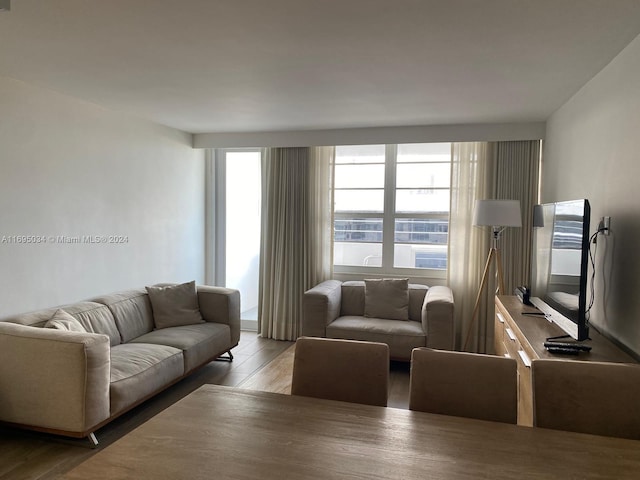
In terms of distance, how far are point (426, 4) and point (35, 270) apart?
323cm

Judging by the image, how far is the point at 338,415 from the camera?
1.64m

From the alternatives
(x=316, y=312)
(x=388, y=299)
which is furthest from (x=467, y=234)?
(x=316, y=312)

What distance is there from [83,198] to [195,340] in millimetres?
1527

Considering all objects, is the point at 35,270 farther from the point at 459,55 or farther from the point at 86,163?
the point at 459,55

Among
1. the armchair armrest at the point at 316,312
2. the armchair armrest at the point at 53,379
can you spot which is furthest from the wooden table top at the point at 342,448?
the armchair armrest at the point at 316,312

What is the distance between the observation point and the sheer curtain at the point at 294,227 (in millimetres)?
5387

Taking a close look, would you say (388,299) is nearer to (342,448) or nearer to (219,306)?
(219,306)

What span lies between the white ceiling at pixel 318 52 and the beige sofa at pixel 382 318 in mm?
1785

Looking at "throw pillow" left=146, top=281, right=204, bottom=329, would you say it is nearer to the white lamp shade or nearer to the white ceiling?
Answer: the white ceiling

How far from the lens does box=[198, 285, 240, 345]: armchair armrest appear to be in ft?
14.8

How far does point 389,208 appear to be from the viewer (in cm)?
534

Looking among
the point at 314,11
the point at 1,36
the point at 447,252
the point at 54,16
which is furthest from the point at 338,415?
the point at 447,252

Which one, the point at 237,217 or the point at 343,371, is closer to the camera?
the point at 343,371

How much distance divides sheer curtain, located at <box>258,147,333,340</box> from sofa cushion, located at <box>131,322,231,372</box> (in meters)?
1.13
